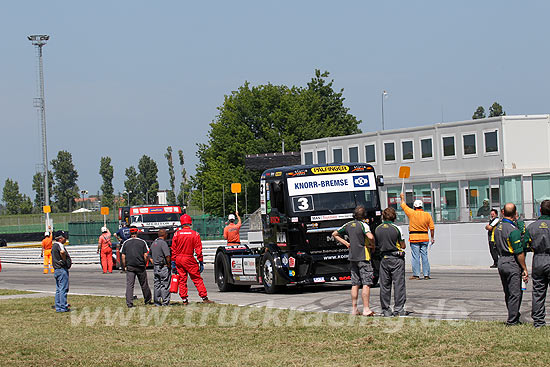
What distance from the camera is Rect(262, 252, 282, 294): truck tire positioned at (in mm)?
19219

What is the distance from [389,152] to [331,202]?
1460 inches

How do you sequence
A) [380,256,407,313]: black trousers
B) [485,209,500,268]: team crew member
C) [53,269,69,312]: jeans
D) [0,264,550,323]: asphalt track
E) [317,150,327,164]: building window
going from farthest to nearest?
[317,150,327,164]: building window < [485,209,500,268]: team crew member < [53,269,69,312]: jeans < [0,264,550,323]: asphalt track < [380,256,407,313]: black trousers

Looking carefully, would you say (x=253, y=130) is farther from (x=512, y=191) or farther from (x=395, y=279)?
(x=395, y=279)

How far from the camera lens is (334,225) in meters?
19.1

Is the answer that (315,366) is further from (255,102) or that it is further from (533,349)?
(255,102)

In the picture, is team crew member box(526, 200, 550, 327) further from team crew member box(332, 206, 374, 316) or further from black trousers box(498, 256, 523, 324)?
team crew member box(332, 206, 374, 316)

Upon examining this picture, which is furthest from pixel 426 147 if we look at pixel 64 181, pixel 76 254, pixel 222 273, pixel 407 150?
pixel 64 181

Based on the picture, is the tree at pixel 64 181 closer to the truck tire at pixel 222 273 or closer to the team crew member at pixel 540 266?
the truck tire at pixel 222 273

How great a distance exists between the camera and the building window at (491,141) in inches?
1943

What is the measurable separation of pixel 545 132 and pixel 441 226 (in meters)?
23.7

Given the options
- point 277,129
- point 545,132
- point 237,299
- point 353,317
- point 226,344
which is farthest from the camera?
point 277,129

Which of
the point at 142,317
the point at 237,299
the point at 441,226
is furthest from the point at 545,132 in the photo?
the point at 142,317

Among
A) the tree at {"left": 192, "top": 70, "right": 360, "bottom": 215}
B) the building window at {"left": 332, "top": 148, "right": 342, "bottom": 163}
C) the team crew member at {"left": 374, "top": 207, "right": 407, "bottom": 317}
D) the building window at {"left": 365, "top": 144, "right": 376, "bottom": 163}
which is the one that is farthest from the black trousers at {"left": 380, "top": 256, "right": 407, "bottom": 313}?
the tree at {"left": 192, "top": 70, "right": 360, "bottom": 215}

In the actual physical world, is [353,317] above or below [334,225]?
below
